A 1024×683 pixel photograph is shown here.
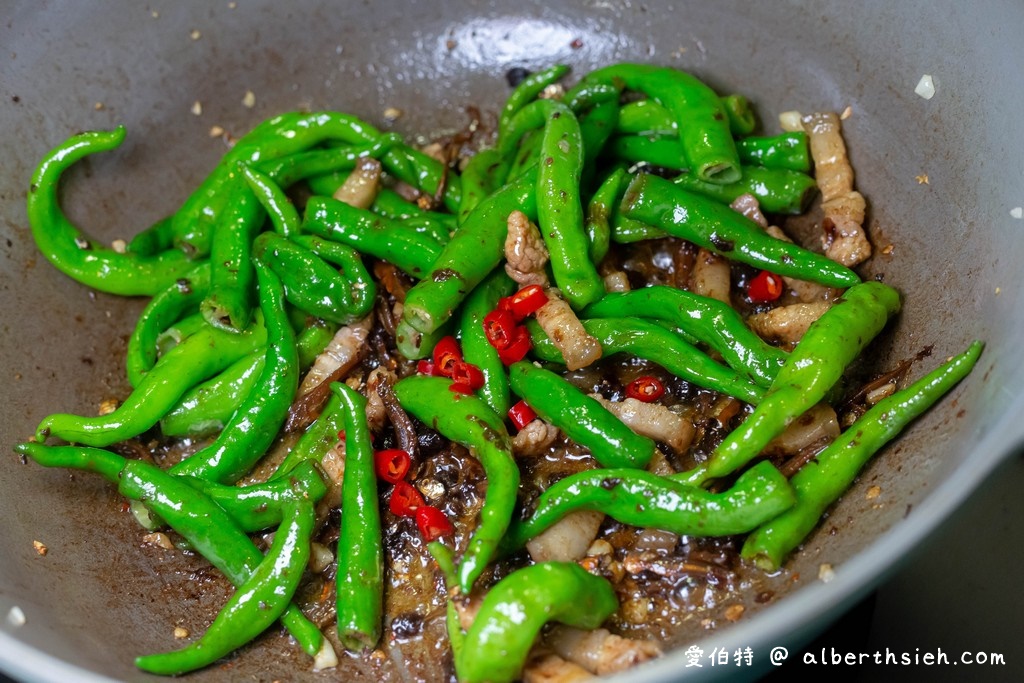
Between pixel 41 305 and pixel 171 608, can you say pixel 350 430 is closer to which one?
pixel 171 608

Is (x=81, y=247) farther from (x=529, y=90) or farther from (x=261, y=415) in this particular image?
(x=529, y=90)

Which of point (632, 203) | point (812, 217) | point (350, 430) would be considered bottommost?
point (350, 430)

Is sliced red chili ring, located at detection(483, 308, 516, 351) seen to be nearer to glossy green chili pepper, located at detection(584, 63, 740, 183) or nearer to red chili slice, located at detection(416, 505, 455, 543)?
red chili slice, located at detection(416, 505, 455, 543)

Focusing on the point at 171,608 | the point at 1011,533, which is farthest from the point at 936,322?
the point at 171,608

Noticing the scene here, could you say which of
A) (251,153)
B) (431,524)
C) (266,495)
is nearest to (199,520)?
(266,495)

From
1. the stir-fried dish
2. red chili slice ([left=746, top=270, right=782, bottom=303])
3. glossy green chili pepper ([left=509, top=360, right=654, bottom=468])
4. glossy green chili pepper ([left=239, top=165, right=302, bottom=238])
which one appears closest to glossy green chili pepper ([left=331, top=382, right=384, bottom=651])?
the stir-fried dish

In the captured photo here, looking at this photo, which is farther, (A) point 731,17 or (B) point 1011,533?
(A) point 731,17

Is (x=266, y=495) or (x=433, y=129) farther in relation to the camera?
(x=433, y=129)
